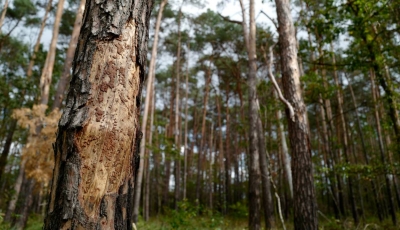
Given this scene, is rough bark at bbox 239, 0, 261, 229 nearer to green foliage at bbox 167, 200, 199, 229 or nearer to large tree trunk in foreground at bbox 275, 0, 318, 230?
green foliage at bbox 167, 200, 199, 229

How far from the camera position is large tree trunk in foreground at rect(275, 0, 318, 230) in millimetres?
3830

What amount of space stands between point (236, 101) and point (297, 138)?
→ 18849mm

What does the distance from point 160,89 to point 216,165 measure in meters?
8.18

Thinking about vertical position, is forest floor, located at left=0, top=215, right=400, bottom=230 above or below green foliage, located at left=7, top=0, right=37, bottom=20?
below

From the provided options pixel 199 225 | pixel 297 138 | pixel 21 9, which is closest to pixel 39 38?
pixel 21 9

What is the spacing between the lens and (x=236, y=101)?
22828 millimetres

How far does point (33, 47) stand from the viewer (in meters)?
15.4

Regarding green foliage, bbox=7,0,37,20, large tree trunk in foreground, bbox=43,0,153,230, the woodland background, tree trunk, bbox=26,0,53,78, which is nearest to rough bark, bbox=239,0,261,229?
the woodland background

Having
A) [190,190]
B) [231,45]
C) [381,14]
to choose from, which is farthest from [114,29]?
[190,190]

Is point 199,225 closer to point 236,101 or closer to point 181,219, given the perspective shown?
point 181,219

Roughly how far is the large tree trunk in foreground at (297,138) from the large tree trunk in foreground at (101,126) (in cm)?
318

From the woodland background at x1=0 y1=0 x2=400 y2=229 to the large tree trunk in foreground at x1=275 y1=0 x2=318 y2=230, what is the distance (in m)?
0.23

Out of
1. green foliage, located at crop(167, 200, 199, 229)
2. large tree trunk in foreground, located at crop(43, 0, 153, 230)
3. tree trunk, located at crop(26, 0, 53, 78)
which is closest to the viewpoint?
large tree trunk in foreground, located at crop(43, 0, 153, 230)

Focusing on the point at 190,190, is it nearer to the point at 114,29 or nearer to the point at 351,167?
the point at 351,167
